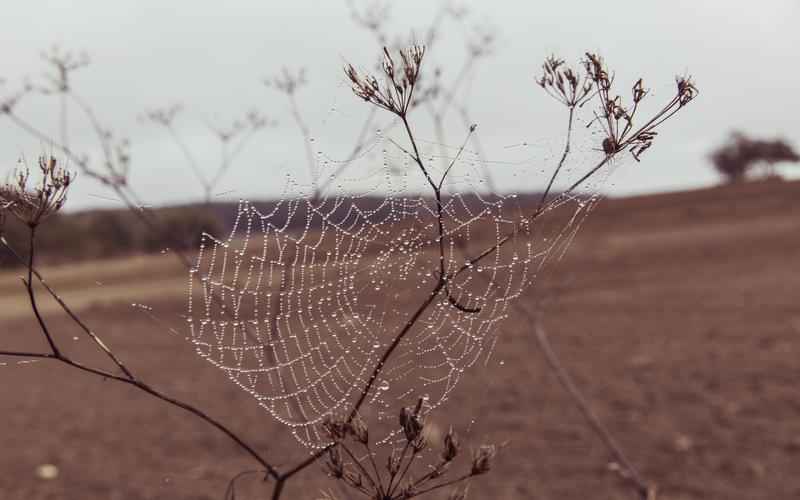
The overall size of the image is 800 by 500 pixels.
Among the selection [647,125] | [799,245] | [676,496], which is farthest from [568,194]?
[799,245]

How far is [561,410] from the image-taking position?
828 centimetres

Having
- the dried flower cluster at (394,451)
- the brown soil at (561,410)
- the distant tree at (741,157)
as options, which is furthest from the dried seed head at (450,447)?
the distant tree at (741,157)

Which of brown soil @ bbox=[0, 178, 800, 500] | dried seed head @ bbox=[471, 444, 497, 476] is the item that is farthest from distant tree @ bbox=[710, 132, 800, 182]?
dried seed head @ bbox=[471, 444, 497, 476]

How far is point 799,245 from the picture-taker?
69.7 feet

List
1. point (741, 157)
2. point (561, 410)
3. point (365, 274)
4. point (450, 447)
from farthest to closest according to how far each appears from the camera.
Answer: point (741, 157), point (561, 410), point (365, 274), point (450, 447)

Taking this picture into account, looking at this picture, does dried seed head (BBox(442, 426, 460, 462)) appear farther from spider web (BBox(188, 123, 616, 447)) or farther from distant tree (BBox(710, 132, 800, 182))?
distant tree (BBox(710, 132, 800, 182))

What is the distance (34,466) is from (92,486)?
3.21 feet

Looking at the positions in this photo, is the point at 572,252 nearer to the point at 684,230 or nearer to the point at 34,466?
the point at 684,230

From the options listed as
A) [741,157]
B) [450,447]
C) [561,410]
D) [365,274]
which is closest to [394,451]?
[450,447]

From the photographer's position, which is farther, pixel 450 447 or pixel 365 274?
pixel 365 274

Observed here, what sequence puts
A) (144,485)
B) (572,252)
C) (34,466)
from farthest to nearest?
(572,252) < (34,466) < (144,485)

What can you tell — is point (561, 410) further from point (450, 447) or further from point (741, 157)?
point (741, 157)

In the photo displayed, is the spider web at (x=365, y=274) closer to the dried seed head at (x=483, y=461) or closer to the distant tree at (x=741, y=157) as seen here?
the dried seed head at (x=483, y=461)

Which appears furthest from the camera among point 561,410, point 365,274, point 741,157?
point 741,157
